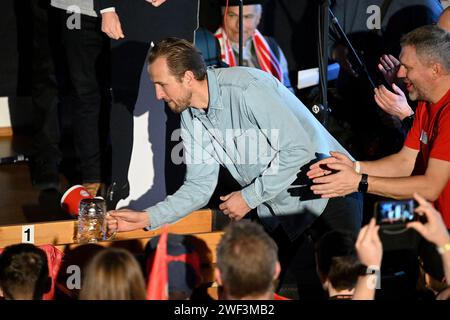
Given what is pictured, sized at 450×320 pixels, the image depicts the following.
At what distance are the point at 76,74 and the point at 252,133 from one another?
149 centimetres

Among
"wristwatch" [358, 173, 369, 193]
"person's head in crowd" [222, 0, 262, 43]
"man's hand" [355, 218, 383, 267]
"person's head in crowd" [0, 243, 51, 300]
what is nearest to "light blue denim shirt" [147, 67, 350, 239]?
"wristwatch" [358, 173, 369, 193]

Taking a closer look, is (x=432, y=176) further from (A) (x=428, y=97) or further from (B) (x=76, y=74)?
(B) (x=76, y=74)

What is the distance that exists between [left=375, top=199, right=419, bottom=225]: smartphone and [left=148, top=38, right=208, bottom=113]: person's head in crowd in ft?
3.84

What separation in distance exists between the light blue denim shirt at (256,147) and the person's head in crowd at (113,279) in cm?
117

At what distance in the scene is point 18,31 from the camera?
6152mm

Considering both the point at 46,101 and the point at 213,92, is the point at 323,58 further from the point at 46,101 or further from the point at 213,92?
the point at 46,101

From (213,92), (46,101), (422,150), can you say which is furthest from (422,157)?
(46,101)

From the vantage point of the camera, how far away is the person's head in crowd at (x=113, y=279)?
8.94ft

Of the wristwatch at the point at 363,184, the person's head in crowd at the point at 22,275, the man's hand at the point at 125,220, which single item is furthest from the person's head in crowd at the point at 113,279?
the wristwatch at the point at 363,184

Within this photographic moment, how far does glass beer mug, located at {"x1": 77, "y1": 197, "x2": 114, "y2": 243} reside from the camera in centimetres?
407

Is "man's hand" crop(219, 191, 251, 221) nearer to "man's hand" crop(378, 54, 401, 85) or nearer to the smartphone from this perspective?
the smartphone

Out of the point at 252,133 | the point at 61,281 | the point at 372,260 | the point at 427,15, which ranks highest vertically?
the point at 427,15

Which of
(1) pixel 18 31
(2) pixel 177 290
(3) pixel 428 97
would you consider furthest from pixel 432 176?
(1) pixel 18 31

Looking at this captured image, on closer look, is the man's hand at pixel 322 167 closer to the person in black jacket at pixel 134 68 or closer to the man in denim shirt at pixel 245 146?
the man in denim shirt at pixel 245 146
